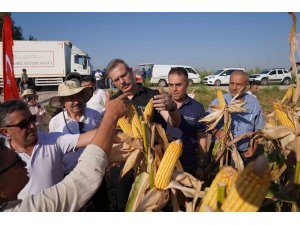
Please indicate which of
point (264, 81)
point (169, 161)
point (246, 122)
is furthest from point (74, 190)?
point (264, 81)

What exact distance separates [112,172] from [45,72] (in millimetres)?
22434

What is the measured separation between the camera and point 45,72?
22766 mm

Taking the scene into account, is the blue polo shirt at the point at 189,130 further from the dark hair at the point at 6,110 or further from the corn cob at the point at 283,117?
the dark hair at the point at 6,110

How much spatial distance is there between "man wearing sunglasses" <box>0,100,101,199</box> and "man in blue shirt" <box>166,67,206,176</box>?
1.01 meters

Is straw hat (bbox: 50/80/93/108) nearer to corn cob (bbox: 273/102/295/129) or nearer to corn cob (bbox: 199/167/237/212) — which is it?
corn cob (bbox: 273/102/295/129)

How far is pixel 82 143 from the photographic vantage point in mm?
2027

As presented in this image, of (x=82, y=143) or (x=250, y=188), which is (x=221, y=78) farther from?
(x=250, y=188)

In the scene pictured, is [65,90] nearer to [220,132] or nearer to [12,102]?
[12,102]

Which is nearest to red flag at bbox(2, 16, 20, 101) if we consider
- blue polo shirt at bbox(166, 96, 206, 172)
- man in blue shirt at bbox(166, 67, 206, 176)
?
man in blue shirt at bbox(166, 67, 206, 176)

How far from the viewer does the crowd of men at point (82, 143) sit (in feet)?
4.13

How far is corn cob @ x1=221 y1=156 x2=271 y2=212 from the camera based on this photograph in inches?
35.3

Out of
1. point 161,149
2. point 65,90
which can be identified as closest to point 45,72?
point 65,90

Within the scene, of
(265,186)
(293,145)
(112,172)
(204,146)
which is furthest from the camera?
(204,146)

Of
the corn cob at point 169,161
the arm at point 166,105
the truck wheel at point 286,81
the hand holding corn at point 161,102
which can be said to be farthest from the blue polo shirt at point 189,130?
the truck wheel at point 286,81
